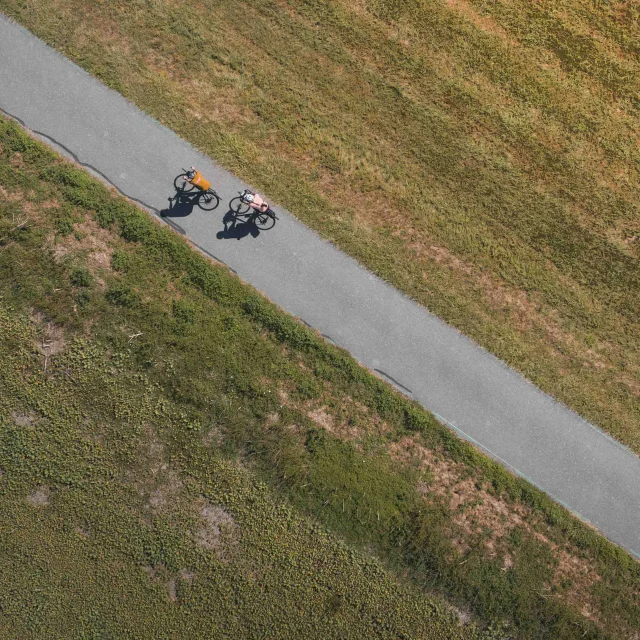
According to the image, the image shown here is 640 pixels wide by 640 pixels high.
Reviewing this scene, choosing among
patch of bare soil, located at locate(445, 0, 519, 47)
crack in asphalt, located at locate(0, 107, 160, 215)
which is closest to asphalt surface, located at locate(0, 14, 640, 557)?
crack in asphalt, located at locate(0, 107, 160, 215)

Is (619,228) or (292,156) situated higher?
(619,228)

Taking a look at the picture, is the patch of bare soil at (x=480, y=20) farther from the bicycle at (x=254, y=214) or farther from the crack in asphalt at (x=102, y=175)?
the crack in asphalt at (x=102, y=175)

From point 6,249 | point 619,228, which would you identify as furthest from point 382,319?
point 6,249

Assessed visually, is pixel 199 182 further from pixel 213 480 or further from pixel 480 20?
pixel 480 20

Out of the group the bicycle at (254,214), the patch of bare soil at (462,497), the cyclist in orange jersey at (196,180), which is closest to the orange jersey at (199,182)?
the cyclist in orange jersey at (196,180)

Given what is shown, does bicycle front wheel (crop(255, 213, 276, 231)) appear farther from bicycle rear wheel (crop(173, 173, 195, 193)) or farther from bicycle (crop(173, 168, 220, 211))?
bicycle rear wheel (crop(173, 173, 195, 193))

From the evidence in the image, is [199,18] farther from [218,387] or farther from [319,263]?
[218,387]
